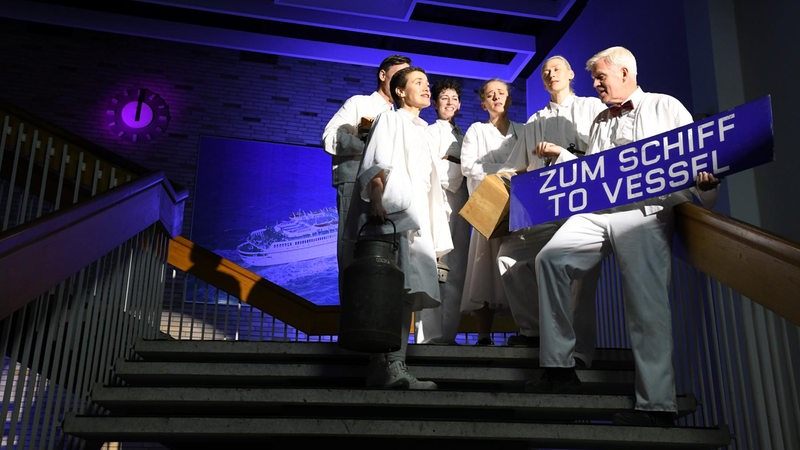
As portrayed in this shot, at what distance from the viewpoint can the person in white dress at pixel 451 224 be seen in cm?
444

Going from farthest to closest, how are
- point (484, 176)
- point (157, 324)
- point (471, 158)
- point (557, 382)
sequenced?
point (471, 158) < point (484, 176) < point (157, 324) < point (557, 382)

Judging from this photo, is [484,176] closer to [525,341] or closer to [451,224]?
[451,224]

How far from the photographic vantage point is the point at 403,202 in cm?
349

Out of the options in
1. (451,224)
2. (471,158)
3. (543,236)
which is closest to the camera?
(543,236)

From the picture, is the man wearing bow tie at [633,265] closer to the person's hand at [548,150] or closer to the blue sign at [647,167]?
the blue sign at [647,167]

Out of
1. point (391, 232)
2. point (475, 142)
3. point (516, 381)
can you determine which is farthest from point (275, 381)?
point (475, 142)

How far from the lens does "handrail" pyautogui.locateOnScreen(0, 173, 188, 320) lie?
236cm

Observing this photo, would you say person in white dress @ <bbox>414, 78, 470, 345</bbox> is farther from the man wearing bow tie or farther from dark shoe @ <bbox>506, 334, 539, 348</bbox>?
the man wearing bow tie

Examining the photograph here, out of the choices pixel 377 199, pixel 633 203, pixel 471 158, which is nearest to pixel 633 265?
pixel 633 203

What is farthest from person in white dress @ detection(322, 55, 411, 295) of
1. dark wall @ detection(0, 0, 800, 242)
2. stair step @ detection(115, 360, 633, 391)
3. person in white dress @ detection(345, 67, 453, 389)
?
dark wall @ detection(0, 0, 800, 242)

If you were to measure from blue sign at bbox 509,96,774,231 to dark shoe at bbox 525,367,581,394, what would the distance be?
71 cm

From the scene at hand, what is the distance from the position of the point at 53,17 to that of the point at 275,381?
23.2 feet

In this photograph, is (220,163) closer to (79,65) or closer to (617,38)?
(79,65)

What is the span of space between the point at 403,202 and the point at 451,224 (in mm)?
1235
